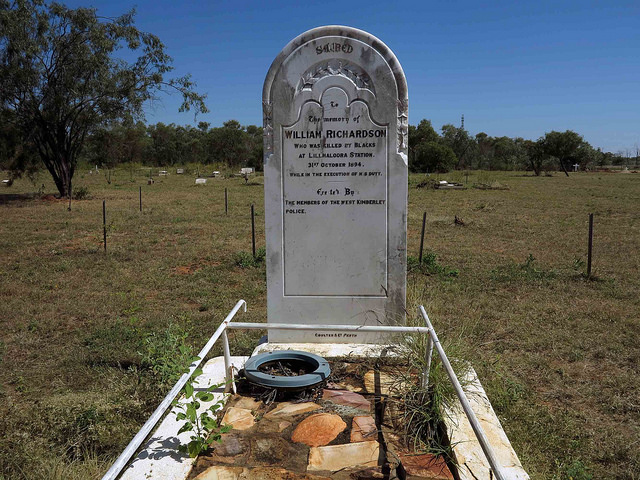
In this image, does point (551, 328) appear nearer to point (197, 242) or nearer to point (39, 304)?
point (39, 304)

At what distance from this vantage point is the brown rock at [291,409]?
3.35 metres

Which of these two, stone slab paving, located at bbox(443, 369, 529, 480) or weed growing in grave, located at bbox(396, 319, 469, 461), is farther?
weed growing in grave, located at bbox(396, 319, 469, 461)

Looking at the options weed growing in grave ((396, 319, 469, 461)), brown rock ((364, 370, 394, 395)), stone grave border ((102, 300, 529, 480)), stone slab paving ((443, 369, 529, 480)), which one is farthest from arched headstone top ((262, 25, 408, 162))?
stone slab paving ((443, 369, 529, 480))

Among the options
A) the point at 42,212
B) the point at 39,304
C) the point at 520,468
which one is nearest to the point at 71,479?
the point at 520,468

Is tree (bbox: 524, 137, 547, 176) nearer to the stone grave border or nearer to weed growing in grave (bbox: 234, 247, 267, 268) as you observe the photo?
weed growing in grave (bbox: 234, 247, 267, 268)

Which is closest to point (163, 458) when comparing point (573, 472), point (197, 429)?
point (197, 429)

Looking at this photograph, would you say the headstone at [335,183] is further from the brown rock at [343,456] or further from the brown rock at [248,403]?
the brown rock at [343,456]

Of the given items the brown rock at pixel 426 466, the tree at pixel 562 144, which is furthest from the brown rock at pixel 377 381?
the tree at pixel 562 144

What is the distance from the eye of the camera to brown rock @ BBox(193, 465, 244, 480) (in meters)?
2.65

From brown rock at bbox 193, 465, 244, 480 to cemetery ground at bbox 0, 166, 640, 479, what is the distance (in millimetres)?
600

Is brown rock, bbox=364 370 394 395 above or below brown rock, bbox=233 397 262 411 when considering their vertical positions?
above

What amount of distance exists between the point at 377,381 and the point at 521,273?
5.04 metres

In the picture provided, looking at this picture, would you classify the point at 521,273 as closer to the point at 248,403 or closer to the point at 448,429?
the point at 448,429

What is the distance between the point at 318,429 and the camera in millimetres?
3141
